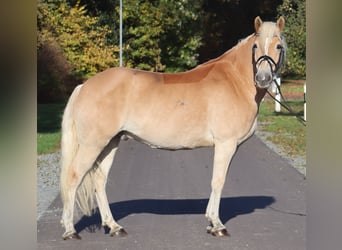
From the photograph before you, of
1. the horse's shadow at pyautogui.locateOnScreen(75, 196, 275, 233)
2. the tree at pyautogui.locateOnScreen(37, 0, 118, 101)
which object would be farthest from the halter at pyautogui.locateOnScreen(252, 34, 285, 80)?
the tree at pyautogui.locateOnScreen(37, 0, 118, 101)

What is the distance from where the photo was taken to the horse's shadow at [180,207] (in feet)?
23.5

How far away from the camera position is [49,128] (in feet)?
61.6

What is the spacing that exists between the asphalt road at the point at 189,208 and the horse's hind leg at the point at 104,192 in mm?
114

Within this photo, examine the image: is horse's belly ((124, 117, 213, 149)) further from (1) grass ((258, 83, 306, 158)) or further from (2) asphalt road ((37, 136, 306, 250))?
(1) grass ((258, 83, 306, 158))

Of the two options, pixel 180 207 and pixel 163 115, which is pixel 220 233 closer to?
pixel 163 115

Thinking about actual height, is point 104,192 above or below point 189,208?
above

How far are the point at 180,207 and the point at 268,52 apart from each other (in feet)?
8.15

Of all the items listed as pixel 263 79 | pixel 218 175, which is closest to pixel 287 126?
pixel 218 175

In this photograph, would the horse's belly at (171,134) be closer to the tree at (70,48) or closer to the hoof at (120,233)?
the hoof at (120,233)

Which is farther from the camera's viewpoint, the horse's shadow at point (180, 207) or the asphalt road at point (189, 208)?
the horse's shadow at point (180, 207)

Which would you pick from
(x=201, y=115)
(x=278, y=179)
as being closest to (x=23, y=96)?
(x=201, y=115)

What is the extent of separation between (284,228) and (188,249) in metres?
1.32

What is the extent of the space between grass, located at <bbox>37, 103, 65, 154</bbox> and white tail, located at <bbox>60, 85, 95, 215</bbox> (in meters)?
7.52

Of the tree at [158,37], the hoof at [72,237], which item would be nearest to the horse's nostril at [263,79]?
the hoof at [72,237]
